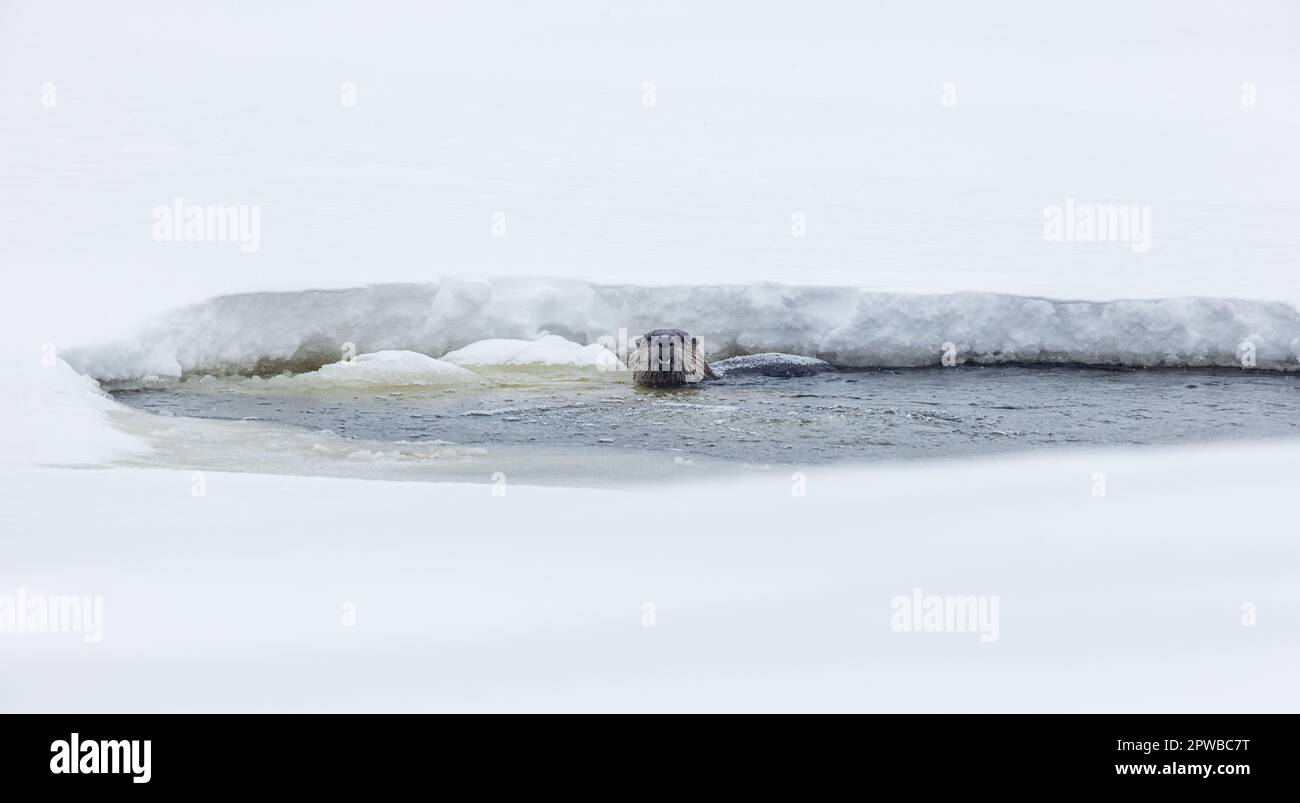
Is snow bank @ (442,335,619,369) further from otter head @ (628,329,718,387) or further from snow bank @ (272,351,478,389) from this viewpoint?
otter head @ (628,329,718,387)

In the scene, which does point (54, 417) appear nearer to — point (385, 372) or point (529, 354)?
point (385, 372)

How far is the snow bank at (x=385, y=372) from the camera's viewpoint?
7.20 m

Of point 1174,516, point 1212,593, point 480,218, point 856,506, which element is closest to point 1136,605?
point 1212,593

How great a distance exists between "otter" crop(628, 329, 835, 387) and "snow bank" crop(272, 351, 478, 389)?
106 centimetres

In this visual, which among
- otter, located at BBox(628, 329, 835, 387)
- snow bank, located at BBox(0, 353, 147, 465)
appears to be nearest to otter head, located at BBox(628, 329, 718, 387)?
otter, located at BBox(628, 329, 835, 387)

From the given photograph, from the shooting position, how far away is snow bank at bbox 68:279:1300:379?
7.42 meters

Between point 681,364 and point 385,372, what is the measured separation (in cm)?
183

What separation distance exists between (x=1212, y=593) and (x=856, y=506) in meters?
1.75

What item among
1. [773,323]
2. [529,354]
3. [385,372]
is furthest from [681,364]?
[385,372]

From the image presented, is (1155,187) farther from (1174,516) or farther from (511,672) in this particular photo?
(511,672)

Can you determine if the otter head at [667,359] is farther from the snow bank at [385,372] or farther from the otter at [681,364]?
the snow bank at [385,372]

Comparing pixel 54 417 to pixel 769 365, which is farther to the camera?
pixel 769 365

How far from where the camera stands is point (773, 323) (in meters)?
7.71

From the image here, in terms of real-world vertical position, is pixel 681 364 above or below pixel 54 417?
above
